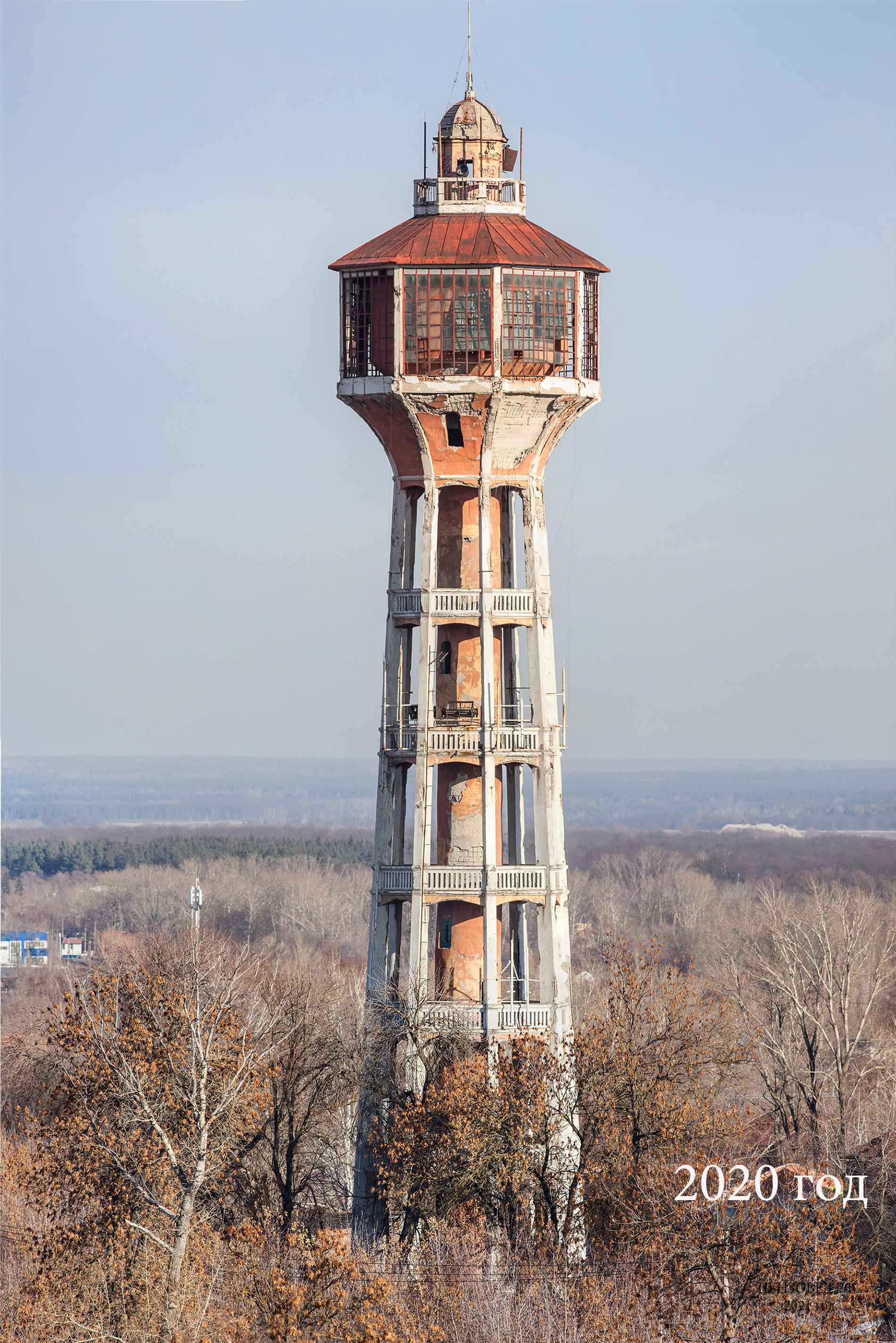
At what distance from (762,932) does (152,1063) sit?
196ft

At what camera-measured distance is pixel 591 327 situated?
43.9 meters

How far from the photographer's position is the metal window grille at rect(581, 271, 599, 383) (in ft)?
143

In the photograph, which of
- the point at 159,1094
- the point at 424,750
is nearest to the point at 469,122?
the point at 424,750

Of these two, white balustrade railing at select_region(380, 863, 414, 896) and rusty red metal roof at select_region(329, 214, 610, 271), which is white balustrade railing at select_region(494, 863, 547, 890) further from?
rusty red metal roof at select_region(329, 214, 610, 271)

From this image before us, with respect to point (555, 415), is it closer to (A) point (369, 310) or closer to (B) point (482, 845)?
(A) point (369, 310)

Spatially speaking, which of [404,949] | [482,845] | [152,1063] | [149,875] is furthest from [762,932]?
[149,875]

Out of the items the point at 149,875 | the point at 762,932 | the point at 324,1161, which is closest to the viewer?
the point at 324,1161

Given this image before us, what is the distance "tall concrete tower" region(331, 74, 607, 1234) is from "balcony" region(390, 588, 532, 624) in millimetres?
42

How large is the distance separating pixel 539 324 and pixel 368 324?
3.36m

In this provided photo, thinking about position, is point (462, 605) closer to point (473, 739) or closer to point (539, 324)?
point (473, 739)

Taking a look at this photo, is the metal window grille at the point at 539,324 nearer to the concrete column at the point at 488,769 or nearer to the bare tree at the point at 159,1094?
the concrete column at the point at 488,769

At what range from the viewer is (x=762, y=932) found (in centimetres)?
9412

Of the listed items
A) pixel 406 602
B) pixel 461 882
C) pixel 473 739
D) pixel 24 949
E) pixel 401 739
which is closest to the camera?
pixel 461 882

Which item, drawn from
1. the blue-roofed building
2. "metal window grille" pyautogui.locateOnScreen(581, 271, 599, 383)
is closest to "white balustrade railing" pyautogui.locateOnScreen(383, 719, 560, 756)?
"metal window grille" pyautogui.locateOnScreen(581, 271, 599, 383)
